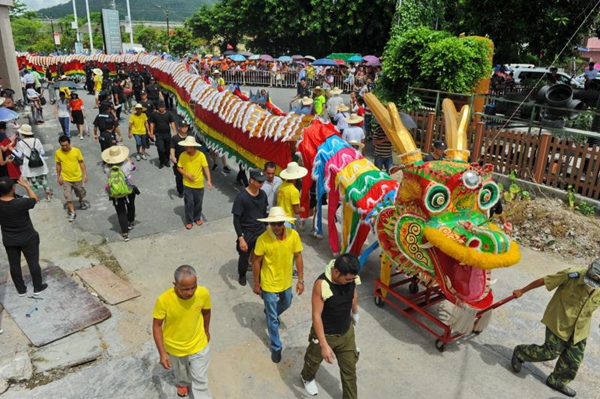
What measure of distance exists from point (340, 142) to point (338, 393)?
3691 millimetres

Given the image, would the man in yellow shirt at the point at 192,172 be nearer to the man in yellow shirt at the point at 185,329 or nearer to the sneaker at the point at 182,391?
the sneaker at the point at 182,391

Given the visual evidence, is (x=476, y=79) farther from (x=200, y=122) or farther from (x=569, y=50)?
(x=200, y=122)

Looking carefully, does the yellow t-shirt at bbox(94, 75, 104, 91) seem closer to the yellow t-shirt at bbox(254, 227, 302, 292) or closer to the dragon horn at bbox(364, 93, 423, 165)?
Answer: the dragon horn at bbox(364, 93, 423, 165)

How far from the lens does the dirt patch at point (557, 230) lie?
A: 705 centimetres

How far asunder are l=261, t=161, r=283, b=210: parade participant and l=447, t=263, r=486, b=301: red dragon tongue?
2.65 meters

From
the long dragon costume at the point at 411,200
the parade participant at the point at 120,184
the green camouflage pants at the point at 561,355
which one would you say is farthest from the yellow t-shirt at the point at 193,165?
the green camouflage pants at the point at 561,355

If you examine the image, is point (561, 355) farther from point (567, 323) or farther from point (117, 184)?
point (117, 184)

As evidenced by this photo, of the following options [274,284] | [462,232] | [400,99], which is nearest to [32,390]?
[274,284]

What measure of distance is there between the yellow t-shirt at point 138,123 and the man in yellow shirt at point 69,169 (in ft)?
10.8

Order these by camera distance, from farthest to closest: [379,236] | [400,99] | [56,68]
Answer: [56,68]
[400,99]
[379,236]

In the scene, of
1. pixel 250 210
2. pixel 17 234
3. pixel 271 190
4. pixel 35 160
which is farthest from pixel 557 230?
pixel 35 160

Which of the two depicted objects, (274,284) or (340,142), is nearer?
(274,284)

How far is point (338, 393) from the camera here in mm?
4238

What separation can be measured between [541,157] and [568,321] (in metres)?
4.88
